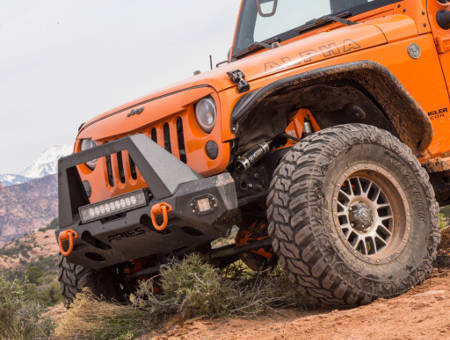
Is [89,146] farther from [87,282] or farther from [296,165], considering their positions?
[296,165]

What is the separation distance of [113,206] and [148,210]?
0.32 meters

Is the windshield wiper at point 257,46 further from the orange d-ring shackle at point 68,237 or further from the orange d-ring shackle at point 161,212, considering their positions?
the orange d-ring shackle at point 68,237

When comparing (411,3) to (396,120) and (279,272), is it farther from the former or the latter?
(279,272)

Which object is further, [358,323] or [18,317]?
[18,317]

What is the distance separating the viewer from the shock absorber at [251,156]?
3.81 metres

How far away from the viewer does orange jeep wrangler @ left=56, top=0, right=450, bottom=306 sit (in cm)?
354

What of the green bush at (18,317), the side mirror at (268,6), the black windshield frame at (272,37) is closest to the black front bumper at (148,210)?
the green bush at (18,317)

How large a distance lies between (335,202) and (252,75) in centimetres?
96

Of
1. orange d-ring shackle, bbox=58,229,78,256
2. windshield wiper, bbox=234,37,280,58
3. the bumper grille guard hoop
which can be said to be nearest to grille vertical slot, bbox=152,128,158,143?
the bumper grille guard hoop

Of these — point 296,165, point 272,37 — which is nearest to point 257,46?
point 272,37

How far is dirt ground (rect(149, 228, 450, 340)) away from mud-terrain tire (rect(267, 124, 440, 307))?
147 millimetres

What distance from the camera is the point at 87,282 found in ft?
15.5

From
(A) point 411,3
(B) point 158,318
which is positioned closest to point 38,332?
(B) point 158,318

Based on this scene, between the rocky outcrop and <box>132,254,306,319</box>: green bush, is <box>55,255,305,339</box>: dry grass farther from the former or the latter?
the rocky outcrop
